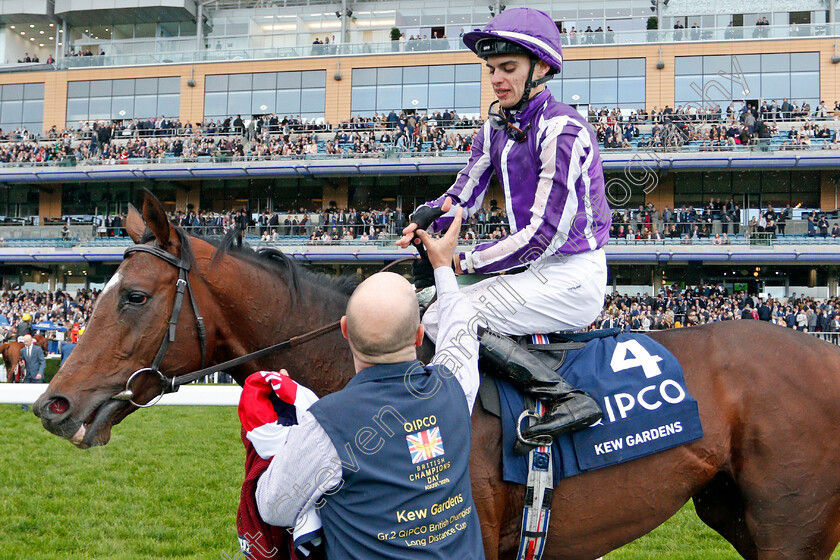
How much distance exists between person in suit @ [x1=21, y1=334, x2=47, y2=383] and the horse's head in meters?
12.2

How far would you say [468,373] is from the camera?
6.39 ft

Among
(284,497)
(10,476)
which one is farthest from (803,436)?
(10,476)

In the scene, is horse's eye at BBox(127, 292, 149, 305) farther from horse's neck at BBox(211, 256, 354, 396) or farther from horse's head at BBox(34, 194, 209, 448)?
horse's neck at BBox(211, 256, 354, 396)

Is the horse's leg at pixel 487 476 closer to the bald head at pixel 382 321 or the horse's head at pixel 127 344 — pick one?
the bald head at pixel 382 321

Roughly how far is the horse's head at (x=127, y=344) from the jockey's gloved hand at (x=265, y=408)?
2.72 ft

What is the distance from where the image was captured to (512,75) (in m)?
2.63

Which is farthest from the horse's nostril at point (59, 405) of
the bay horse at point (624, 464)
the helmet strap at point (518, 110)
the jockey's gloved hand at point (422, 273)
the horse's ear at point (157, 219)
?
the helmet strap at point (518, 110)

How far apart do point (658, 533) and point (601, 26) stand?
29.8 m

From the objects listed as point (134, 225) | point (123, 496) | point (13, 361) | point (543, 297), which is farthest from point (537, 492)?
point (13, 361)

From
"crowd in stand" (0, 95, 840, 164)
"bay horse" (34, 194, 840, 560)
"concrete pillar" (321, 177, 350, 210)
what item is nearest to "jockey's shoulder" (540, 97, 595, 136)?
"bay horse" (34, 194, 840, 560)

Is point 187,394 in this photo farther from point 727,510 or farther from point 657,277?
point 657,277

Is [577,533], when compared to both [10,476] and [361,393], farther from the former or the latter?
[10,476]

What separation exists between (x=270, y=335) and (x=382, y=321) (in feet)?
3.71

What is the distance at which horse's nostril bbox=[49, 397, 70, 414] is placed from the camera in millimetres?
2287
